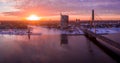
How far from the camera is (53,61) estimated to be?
16.7m

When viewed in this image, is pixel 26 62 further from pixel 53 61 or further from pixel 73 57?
pixel 73 57

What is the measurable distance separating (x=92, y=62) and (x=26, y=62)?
4.87 m

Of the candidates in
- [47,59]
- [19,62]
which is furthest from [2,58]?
[47,59]

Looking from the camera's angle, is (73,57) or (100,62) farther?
(73,57)

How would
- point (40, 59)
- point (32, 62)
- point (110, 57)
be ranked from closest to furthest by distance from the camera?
point (32, 62), point (40, 59), point (110, 57)

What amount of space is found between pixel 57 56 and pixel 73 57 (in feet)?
4.54

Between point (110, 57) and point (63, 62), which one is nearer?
point (63, 62)

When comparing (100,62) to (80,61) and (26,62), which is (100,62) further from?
(26,62)

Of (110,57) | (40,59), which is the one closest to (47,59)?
(40,59)

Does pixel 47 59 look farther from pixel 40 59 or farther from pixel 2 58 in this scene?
pixel 2 58

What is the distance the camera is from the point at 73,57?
60.4 ft

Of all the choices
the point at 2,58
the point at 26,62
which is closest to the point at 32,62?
the point at 26,62

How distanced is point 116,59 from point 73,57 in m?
3.45

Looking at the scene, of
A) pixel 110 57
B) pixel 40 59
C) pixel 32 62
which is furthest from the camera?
pixel 110 57
